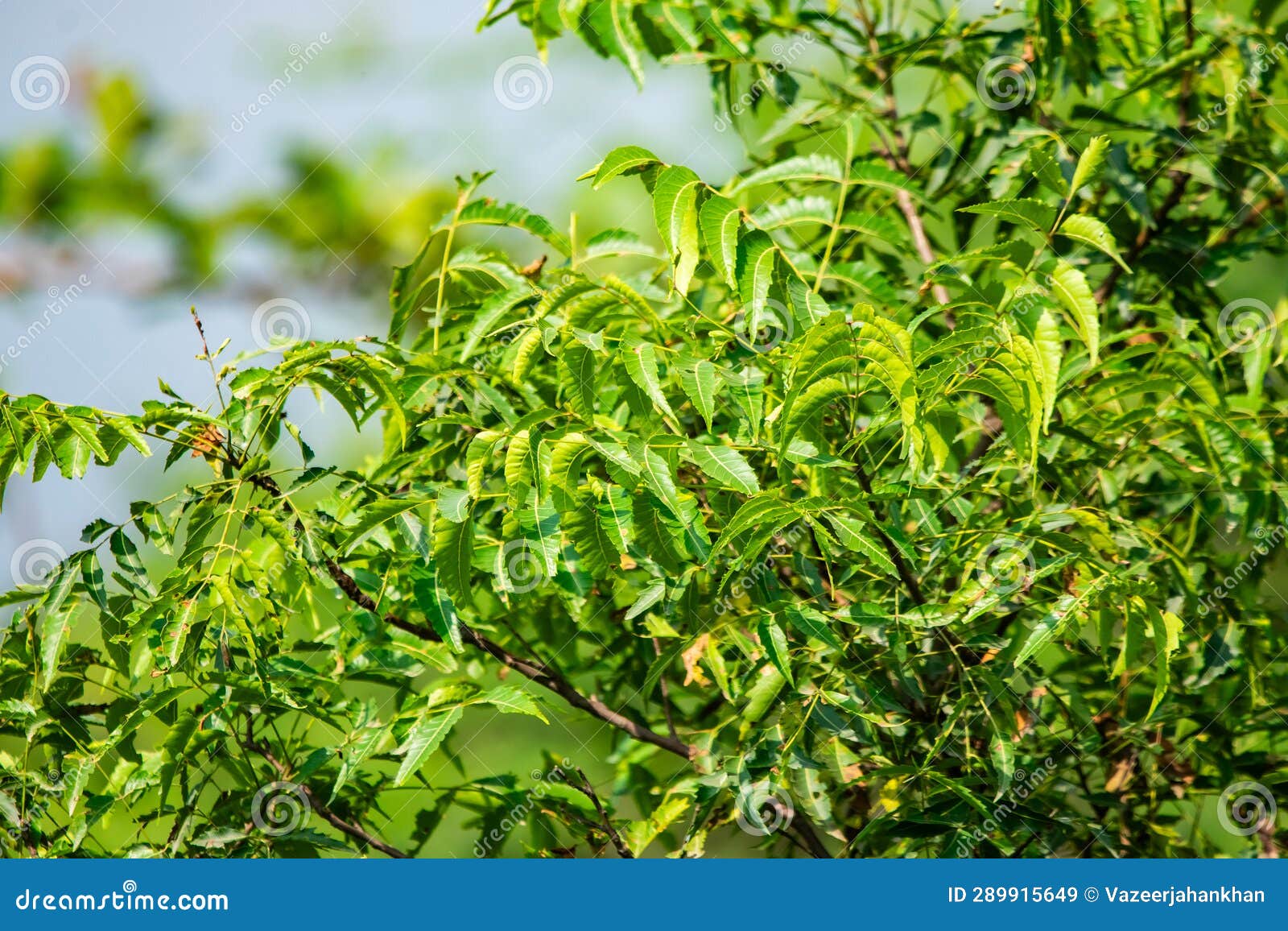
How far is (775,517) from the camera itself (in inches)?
47.3

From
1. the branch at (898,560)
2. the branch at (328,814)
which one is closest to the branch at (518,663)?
the branch at (328,814)

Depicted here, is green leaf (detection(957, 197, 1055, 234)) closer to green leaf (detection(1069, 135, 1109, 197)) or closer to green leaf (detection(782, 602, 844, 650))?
green leaf (detection(1069, 135, 1109, 197))

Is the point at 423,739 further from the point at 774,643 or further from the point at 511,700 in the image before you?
the point at 774,643

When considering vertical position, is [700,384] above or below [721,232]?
below

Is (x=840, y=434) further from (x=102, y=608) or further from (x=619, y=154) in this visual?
(x=102, y=608)

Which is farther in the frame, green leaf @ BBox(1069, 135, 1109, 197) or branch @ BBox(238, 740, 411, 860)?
branch @ BBox(238, 740, 411, 860)

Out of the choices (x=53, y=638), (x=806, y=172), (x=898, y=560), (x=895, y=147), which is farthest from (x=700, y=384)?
(x=895, y=147)

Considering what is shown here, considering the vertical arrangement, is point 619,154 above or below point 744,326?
above

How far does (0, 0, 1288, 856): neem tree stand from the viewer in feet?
4.31

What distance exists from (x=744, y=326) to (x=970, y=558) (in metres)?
0.47

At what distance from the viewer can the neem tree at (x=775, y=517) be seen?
131cm

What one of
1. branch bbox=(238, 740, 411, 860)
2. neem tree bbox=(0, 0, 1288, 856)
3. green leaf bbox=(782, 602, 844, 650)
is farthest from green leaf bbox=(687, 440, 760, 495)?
branch bbox=(238, 740, 411, 860)

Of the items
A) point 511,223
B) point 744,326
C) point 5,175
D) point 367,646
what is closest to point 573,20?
point 511,223

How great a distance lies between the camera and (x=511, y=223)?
1697 millimetres
